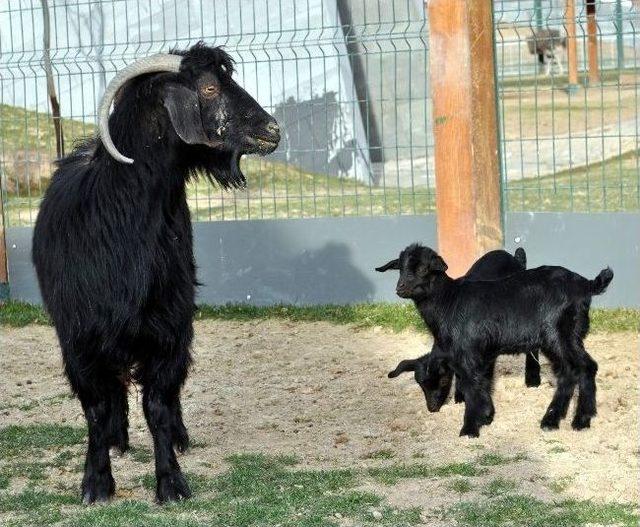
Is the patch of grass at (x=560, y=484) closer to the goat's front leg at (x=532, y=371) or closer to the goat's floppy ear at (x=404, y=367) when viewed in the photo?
the goat's floppy ear at (x=404, y=367)

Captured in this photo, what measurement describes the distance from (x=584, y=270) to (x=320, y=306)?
218 cm

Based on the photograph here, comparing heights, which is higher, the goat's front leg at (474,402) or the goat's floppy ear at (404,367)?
the goat's floppy ear at (404,367)

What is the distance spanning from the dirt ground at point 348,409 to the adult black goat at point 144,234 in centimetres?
49

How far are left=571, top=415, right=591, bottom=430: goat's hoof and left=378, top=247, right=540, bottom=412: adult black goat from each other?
47 centimetres

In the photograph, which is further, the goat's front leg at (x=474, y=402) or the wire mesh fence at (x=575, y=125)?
the wire mesh fence at (x=575, y=125)

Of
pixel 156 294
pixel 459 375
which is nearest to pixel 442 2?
pixel 459 375

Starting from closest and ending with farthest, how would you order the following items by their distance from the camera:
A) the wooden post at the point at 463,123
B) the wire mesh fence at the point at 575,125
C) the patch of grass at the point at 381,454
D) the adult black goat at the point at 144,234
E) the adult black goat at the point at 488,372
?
the adult black goat at the point at 144,234 < the patch of grass at the point at 381,454 < the adult black goat at the point at 488,372 < the wooden post at the point at 463,123 < the wire mesh fence at the point at 575,125

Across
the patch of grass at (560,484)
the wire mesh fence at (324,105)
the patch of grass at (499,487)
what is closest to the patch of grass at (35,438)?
the patch of grass at (499,487)

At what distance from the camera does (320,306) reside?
401 inches

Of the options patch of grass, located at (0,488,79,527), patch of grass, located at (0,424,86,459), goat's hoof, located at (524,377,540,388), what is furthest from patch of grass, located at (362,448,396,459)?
patch of grass, located at (0,424,86,459)

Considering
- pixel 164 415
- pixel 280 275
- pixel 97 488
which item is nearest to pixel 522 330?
pixel 164 415

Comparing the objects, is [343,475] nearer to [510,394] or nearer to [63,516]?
[63,516]

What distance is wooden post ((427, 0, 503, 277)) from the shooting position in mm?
8711

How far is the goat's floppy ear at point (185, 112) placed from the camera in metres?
5.76
